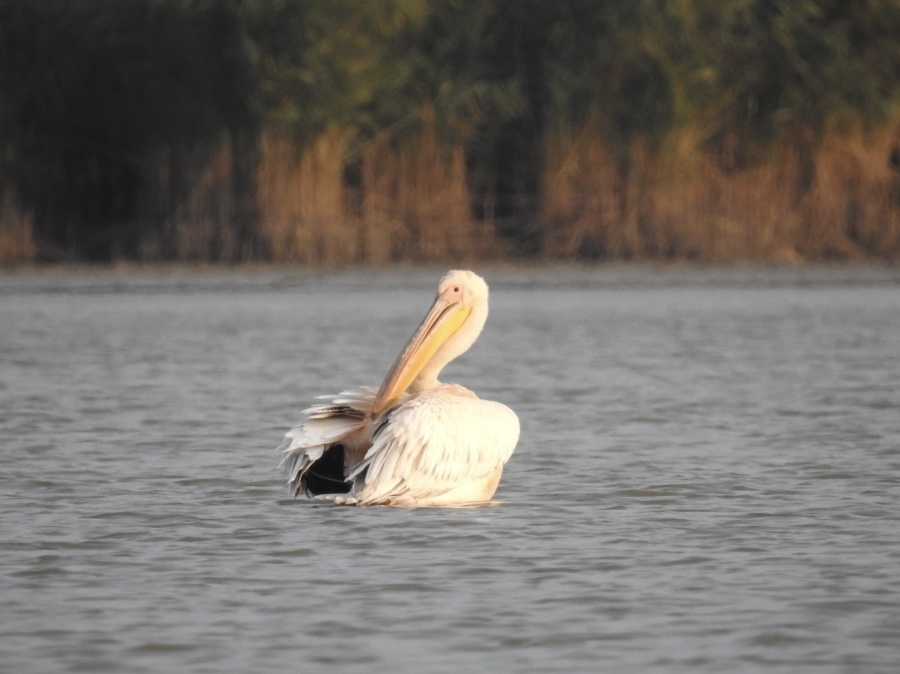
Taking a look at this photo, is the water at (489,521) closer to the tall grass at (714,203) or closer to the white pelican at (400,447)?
the white pelican at (400,447)

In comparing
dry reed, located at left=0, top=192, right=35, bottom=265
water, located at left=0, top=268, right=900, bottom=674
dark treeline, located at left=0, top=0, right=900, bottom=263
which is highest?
dark treeline, located at left=0, top=0, right=900, bottom=263

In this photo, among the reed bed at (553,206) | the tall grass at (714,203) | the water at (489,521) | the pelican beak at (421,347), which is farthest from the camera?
the tall grass at (714,203)

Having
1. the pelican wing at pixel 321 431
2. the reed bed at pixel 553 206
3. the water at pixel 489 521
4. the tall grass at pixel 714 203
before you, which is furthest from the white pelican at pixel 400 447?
the tall grass at pixel 714 203

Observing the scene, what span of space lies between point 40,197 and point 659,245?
576cm

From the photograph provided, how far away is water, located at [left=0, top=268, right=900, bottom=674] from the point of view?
14.8 feet

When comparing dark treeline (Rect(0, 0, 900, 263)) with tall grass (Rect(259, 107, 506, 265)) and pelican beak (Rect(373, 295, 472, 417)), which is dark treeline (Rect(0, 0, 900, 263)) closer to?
tall grass (Rect(259, 107, 506, 265))

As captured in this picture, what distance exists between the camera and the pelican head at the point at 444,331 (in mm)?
6867

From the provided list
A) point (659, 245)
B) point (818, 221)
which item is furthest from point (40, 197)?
point (818, 221)

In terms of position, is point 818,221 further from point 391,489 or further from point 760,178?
point 391,489

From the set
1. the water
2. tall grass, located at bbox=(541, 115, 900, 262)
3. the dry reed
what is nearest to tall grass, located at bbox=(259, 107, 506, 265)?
tall grass, located at bbox=(541, 115, 900, 262)

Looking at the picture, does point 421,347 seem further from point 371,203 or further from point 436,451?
point 371,203

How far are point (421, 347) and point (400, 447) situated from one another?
843 mm

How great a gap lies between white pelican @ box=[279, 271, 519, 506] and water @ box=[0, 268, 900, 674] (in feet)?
0.43

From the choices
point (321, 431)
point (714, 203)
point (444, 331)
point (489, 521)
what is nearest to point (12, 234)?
point (714, 203)
